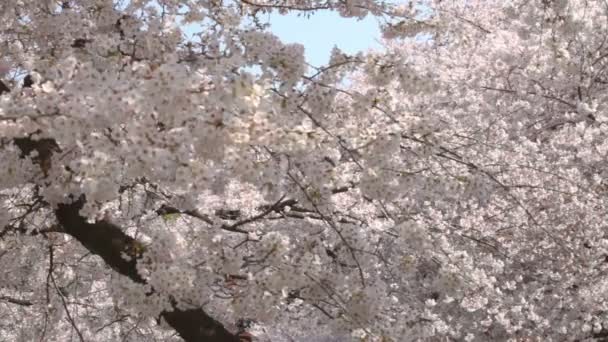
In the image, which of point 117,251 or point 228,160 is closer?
point 228,160

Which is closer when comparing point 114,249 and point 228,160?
point 228,160

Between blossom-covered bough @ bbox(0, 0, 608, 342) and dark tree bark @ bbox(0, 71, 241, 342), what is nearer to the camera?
blossom-covered bough @ bbox(0, 0, 608, 342)

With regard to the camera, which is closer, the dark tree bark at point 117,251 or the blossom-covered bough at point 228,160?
the blossom-covered bough at point 228,160

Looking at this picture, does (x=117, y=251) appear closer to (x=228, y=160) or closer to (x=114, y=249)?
(x=114, y=249)

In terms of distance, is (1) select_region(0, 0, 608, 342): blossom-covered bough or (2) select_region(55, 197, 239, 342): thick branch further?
(2) select_region(55, 197, 239, 342): thick branch

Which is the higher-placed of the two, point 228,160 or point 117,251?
point 117,251

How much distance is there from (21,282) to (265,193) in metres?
5.88

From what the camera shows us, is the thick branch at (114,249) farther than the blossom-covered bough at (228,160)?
Yes

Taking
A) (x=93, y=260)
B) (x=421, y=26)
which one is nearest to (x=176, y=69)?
(x=421, y=26)

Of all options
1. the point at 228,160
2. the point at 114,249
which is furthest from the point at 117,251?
the point at 228,160

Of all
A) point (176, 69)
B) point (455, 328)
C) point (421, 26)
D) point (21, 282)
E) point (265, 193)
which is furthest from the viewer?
point (455, 328)

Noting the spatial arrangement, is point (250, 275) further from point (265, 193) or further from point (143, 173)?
point (143, 173)

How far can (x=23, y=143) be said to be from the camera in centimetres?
417

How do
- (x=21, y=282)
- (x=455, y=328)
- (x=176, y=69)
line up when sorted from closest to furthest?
(x=176, y=69) → (x=21, y=282) → (x=455, y=328)
